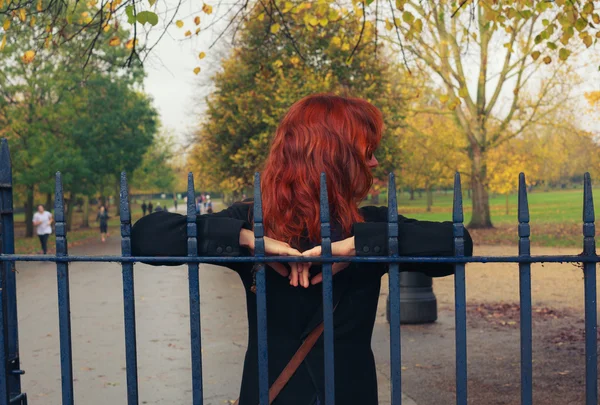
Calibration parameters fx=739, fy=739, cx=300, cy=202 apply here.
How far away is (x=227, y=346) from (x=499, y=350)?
118 inches

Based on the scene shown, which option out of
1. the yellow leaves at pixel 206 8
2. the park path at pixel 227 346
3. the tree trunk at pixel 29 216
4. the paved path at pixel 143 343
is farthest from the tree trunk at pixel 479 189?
the yellow leaves at pixel 206 8

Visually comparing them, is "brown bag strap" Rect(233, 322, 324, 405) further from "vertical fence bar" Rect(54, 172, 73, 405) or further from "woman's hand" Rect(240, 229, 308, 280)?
"vertical fence bar" Rect(54, 172, 73, 405)

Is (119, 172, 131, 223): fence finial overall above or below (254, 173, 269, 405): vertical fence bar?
above

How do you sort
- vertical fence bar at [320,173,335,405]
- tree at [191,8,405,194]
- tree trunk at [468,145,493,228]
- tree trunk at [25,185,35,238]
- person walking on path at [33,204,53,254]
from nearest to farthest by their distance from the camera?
vertical fence bar at [320,173,335,405] → person walking on path at [33,204,53,254] → tree at [191,8,405,194] → tree trunk at [468,145,493,228] → tree trunk at [25,185,35,238]

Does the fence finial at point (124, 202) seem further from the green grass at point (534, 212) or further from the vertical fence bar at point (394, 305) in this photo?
the green grass at point (534, 212)

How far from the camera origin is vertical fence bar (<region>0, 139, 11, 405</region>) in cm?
257

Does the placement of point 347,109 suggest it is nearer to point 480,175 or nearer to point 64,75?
point 480,175

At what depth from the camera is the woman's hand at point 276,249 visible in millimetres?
2369

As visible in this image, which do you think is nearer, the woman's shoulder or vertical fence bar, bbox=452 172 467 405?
vertical fence bar, bbox=452 172 467 405

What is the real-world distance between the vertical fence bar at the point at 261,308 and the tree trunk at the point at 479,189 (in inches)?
1143

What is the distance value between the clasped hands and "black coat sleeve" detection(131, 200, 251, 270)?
48 millimetres

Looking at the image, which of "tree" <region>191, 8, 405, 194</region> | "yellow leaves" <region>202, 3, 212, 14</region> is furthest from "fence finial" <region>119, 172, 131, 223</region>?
"tree" <region>191, 8, 405, 194</region>

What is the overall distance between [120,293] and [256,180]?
444 inches

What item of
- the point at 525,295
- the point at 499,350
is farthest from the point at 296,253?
the point at 499,350
